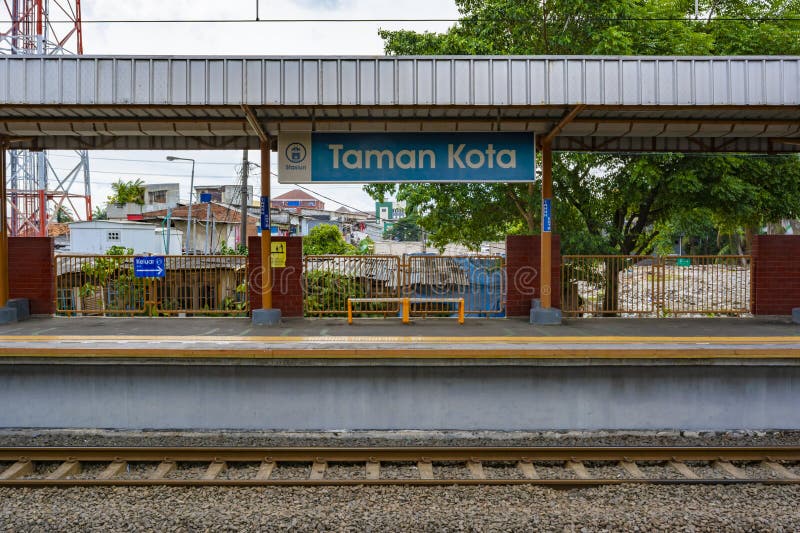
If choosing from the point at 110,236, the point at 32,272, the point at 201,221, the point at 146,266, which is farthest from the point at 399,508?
the point at 201,221

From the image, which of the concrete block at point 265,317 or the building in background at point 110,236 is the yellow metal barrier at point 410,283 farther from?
the building in background at point 110,236

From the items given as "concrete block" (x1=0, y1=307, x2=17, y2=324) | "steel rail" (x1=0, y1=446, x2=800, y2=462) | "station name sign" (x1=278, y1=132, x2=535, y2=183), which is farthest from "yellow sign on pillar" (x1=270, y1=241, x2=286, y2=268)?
"concrete block" (x1=0, y1=307, x2=17, y2=324)

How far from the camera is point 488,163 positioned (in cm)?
1122

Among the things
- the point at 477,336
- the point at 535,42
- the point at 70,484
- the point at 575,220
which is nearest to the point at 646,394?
the point at 477,336

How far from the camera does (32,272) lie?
12695 mm

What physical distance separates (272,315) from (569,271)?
24.0ft

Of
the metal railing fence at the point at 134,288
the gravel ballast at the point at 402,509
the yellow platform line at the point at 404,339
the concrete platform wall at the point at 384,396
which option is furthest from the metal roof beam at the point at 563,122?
the metal railing fence at the point at 134,288

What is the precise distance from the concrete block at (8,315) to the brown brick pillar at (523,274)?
1068 cm

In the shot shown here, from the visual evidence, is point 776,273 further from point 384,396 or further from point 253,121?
point 253,121

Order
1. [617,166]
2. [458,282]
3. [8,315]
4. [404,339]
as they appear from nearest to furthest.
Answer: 1. [404,339]
2. [8,315]
3. [458,282]
4. [617,166]

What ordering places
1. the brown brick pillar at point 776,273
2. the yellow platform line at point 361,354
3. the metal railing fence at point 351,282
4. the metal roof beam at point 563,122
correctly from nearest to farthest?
the yellow platform line at point 361,354 → the metal roof beam at point 563,122 → the brown brick pillar at point 776,273 → the metal railing fence at point 351,282

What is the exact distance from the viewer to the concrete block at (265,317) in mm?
11500

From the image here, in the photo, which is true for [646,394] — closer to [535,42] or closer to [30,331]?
[30,331]

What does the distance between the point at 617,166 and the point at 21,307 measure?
54.3 feet
